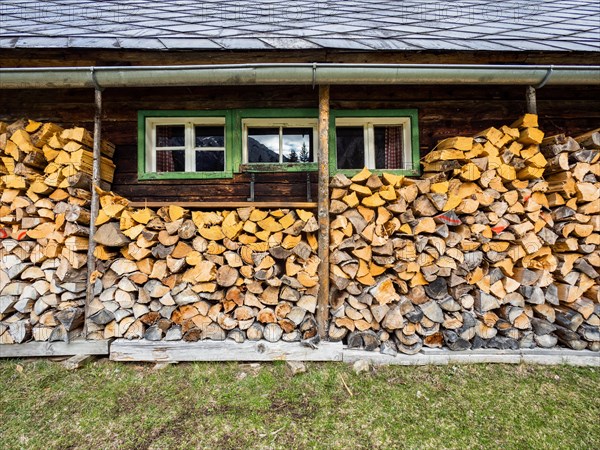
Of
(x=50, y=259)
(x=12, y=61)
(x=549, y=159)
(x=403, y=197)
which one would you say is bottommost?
(x=50, y=259)

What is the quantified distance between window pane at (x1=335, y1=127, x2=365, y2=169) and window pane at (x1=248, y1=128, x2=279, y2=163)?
2.74 ft

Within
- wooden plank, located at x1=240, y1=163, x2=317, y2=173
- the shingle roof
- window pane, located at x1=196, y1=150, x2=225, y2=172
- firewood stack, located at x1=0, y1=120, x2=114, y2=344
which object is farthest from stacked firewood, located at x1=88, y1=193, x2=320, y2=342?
the shingle roof

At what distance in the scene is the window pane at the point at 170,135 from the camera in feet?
11.8

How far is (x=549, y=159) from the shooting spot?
2900 millimetres

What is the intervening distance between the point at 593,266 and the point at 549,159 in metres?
1.22

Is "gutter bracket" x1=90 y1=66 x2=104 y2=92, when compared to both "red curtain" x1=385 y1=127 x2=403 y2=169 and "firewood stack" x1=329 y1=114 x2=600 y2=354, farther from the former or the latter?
"red curtain" x1=385 y1=127 x2=403 y2=169

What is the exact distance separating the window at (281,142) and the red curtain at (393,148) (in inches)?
38.2

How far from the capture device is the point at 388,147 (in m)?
3.62

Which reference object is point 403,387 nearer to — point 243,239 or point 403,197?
point 403,197

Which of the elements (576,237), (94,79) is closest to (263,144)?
(94,79)

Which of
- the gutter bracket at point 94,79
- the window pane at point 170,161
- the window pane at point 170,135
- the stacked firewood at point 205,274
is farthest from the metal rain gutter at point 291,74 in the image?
the stacked firewood at point 205,274

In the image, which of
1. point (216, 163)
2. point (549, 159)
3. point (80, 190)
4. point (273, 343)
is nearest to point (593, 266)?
point (549, 159)

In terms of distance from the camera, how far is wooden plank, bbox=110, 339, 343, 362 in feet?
9.11

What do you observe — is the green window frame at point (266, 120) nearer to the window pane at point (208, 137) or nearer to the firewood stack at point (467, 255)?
the window pane at point (208, 137)
